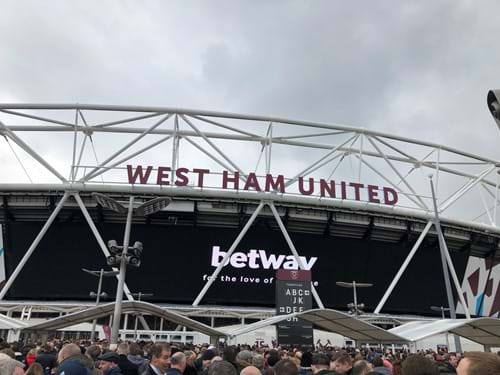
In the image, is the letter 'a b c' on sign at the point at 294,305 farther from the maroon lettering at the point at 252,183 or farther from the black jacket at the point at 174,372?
the maroon lettering at the point at 252,183

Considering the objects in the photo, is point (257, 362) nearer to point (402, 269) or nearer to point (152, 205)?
point (152, 205)

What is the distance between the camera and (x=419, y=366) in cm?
378

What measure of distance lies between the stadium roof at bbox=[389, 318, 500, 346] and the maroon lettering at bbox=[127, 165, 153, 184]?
69.0 feet

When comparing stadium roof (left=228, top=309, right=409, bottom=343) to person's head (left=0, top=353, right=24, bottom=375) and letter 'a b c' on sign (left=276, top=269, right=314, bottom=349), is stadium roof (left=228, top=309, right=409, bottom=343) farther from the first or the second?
person's head (left=0, top=353, right=24, bottom=375)

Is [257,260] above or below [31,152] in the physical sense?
below

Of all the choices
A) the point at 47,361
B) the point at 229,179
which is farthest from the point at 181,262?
the point at 47,361

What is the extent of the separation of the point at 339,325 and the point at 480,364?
16.9 m

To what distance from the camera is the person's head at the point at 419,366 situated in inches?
147

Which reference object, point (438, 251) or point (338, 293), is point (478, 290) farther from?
point (338, 293)

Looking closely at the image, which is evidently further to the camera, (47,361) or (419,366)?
(47,361)

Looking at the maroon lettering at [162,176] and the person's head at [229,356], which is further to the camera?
the maroon lettering at [162,176]

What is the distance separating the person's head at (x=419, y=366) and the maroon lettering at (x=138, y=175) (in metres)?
30.1

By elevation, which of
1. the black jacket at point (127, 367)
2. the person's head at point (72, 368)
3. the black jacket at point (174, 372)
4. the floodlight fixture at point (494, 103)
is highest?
the floodlight fixture at point (494, 103)

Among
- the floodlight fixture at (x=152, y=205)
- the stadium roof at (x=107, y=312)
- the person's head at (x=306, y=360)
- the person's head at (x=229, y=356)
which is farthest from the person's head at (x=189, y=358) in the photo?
the floodlight fixture at (x=152, y=205)
